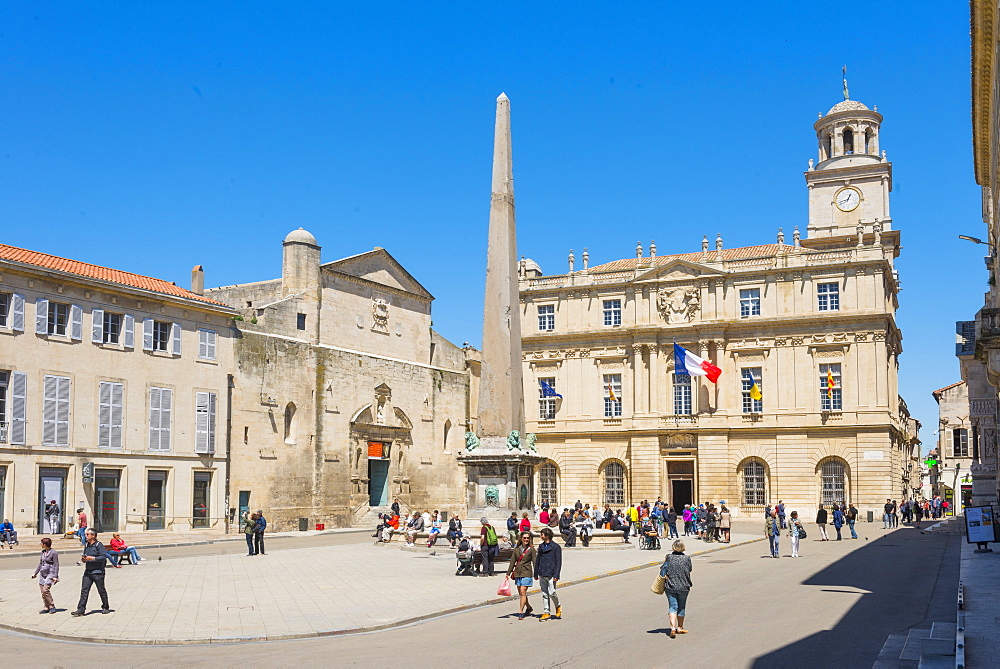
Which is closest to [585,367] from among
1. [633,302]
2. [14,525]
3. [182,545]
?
[633,302]

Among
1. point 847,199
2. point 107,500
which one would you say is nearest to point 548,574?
point 107,500

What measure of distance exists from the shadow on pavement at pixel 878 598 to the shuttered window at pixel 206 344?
76.9ft

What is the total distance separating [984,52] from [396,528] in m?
22.0

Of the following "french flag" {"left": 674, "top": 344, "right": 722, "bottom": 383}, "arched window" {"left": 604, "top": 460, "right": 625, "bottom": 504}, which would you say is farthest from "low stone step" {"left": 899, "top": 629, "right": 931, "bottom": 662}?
"arched window" {"left": 604, "top": 460, "right": 625, "bottom": 504}

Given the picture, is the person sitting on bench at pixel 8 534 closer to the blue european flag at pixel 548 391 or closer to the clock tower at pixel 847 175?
the blue european flag at pixel 548 391

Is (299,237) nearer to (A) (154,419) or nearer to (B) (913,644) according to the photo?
(A) (154,419)

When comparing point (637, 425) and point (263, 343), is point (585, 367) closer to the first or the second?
point (637, 425)

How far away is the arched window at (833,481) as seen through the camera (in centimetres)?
5031

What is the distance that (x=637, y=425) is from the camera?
5409 cm

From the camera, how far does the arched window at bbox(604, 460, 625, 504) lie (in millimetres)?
55031

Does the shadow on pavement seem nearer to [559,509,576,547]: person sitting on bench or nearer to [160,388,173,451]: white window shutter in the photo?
[559,509,576,547]: person sitting on bench

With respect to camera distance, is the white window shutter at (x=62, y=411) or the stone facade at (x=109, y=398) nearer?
the stone facade at (x=109, y=398)

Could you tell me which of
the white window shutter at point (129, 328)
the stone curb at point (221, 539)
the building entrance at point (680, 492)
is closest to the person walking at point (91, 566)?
the stone curb at point (221, 539)

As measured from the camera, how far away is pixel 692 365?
50.2m
